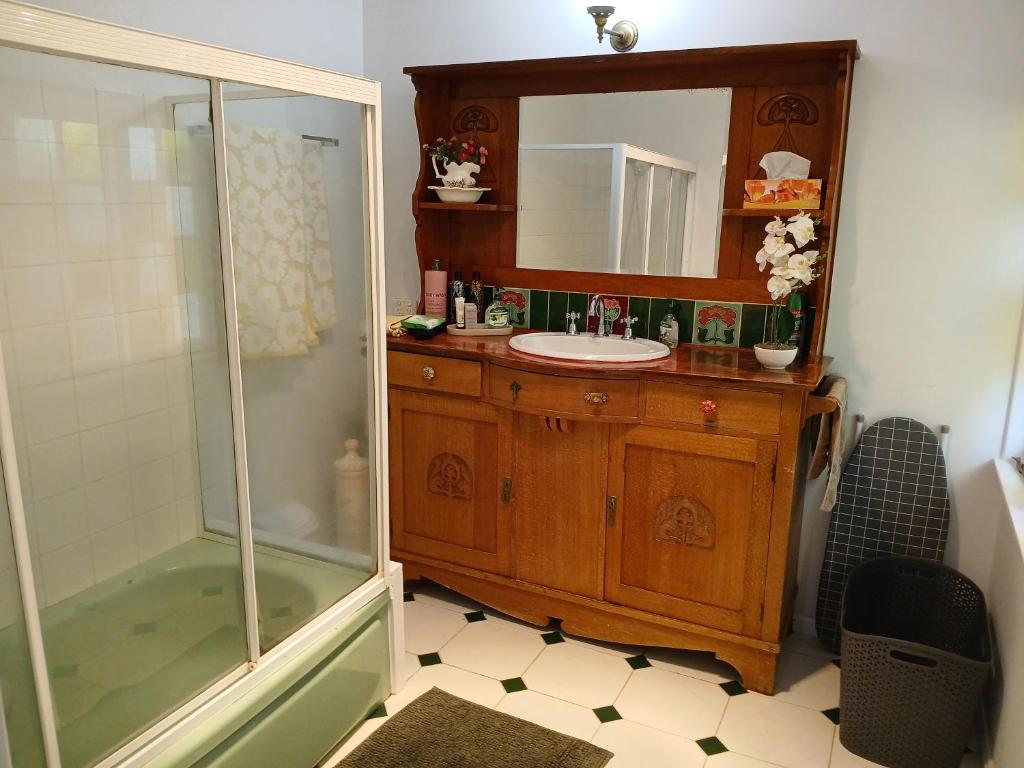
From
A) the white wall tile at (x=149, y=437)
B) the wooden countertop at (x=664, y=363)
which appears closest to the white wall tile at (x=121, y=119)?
the white wall tile at (x=149, y=437)

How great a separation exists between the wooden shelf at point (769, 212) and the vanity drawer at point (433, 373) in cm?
91

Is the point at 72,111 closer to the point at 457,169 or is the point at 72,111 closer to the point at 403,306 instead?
the point at 457,169

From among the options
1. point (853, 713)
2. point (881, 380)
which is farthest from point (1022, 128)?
point (853, 713)

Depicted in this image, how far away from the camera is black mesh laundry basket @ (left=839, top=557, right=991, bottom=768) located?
2.11 meters

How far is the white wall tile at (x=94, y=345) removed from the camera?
1.74 meters

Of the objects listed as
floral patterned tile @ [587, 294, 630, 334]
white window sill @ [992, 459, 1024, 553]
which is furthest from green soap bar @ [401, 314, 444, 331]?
white window sill @ [992, 459, 1024, 553]

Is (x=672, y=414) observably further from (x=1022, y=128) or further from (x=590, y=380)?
(x=1022, y=128)

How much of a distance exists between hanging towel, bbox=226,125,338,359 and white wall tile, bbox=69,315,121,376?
27 centimetres

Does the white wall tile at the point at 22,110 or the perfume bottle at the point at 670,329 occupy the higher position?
the white wall tile at the point at 22,110

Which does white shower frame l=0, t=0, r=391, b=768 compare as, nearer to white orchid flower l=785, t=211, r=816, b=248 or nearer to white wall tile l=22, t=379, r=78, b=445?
white wall tile l=22, t=379, r=78, b=445

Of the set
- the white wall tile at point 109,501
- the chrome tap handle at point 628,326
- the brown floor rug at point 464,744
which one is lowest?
the brown floor rug at point 464,744

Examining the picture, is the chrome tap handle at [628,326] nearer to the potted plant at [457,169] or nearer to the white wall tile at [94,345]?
the potted plant at [457,169]

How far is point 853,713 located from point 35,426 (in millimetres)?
2087

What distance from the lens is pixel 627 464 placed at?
2.53 m
